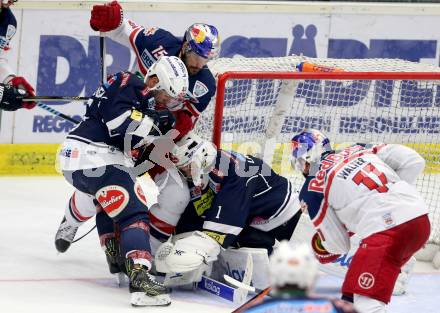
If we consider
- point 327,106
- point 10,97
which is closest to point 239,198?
point 10,97

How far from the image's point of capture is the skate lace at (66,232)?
232 inches

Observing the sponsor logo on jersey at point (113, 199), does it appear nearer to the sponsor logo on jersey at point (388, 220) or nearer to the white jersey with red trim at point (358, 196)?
the white jersey with red trim at point (358, 196)

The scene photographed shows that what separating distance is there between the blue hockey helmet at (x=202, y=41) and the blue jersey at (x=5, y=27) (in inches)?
41.3

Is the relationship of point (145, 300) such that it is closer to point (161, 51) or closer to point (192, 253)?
point (192, 253)

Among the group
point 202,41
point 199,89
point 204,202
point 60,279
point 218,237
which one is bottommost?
point 60,279

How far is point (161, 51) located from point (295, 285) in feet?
9.71

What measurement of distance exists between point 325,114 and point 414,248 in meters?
2.16

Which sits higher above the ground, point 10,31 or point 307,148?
point 10,31

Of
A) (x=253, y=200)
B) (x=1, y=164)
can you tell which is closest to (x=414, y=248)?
(x=253, y=200)

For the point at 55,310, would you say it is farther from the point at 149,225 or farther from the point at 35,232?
the point at 35,232

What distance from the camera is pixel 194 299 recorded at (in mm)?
5375

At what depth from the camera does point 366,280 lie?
14.9 feet

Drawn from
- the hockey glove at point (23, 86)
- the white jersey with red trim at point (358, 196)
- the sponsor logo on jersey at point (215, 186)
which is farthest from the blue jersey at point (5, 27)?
the white jersey with red trim at point (358, 196)

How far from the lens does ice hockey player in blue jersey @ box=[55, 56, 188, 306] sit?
520cm
